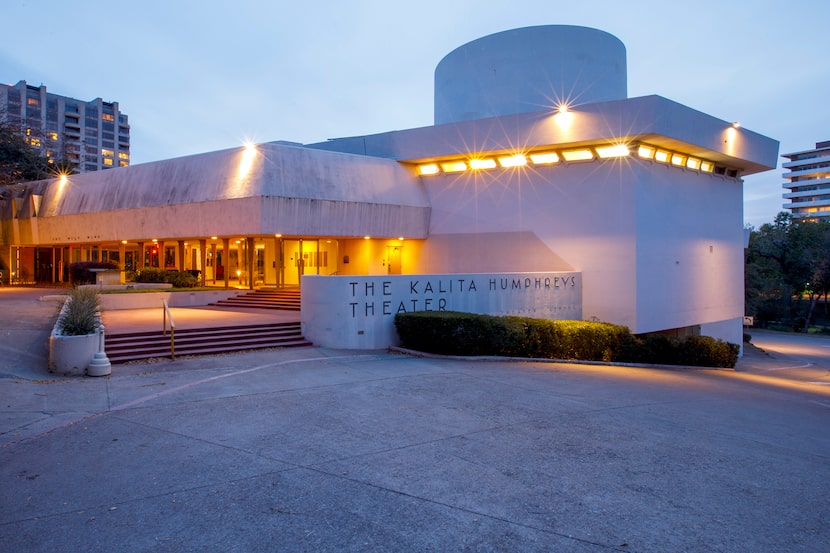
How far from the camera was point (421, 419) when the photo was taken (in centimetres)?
758

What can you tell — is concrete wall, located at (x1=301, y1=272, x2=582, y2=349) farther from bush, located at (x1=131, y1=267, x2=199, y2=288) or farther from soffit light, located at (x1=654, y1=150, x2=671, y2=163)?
bush, located at (x1=131, y1=267, x2=199, y2=288)

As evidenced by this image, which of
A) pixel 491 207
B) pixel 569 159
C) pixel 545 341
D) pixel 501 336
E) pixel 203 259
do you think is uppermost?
pixel 569 159

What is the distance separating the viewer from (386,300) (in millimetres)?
15570

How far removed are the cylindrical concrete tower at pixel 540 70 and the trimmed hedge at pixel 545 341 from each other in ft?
43.5

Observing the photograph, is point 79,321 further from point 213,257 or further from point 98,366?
point 213,257

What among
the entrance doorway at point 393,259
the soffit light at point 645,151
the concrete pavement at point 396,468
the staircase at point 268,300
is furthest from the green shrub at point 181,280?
the soffit light at point 645,151

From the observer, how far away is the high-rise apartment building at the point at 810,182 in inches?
4572

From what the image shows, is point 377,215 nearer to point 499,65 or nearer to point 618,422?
point 499,65

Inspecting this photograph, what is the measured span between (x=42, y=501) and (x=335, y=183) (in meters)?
19.4

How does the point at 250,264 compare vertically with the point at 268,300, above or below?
above

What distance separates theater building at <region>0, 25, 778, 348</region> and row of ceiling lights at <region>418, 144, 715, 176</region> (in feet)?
0.20

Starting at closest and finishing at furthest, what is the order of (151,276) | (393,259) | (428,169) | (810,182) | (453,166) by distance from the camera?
(453,166) < (428,169) < (151,276) < (393,259) < (810,182)

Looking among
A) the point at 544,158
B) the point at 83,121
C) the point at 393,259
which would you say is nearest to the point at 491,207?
the point at 544,158

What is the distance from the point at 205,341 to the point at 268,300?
7978 mm
